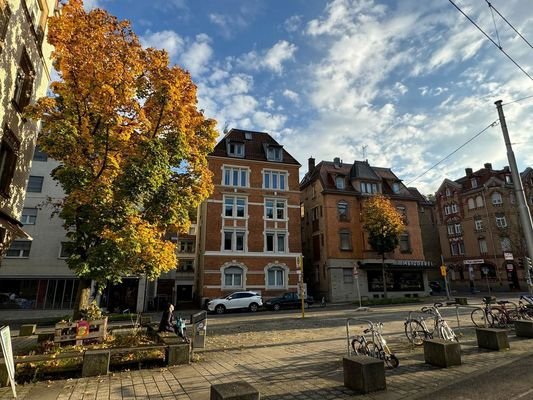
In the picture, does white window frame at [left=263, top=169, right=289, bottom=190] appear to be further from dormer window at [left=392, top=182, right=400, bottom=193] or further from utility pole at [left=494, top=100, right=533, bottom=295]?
utility pole at [left=494, top=100, right=533, bottom=295]

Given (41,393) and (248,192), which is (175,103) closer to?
(41,393)

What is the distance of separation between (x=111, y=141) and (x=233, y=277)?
2307 centimetres

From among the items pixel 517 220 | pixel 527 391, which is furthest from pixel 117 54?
pixel 517 220

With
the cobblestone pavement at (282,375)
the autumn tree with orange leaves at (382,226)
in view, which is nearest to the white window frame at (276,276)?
the autumn tree with orange leaves at (382,226)

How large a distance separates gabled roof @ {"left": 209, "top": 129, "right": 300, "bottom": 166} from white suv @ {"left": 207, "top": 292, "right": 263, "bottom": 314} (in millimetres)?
14330

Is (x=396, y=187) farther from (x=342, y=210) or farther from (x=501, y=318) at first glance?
(x=501, y=318)

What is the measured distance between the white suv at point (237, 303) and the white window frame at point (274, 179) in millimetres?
11994

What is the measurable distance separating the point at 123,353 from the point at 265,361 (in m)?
3.86

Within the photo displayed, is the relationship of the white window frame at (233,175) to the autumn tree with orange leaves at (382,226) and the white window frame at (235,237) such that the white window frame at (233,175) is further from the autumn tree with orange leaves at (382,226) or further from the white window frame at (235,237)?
the autumn tree with orange leaves at (382,226)

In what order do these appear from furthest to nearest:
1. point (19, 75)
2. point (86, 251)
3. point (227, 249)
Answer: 1. point (227, 249)
2. point (19, 75)
3. point (86, 251)

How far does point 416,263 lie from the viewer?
37094mm

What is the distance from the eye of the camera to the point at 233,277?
3134 centimetres

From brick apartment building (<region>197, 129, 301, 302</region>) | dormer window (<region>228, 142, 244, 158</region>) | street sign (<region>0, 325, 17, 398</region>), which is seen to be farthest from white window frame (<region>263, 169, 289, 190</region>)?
street sign (<region>0, 325, 17, 398</region>)

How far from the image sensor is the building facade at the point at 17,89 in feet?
35.1
